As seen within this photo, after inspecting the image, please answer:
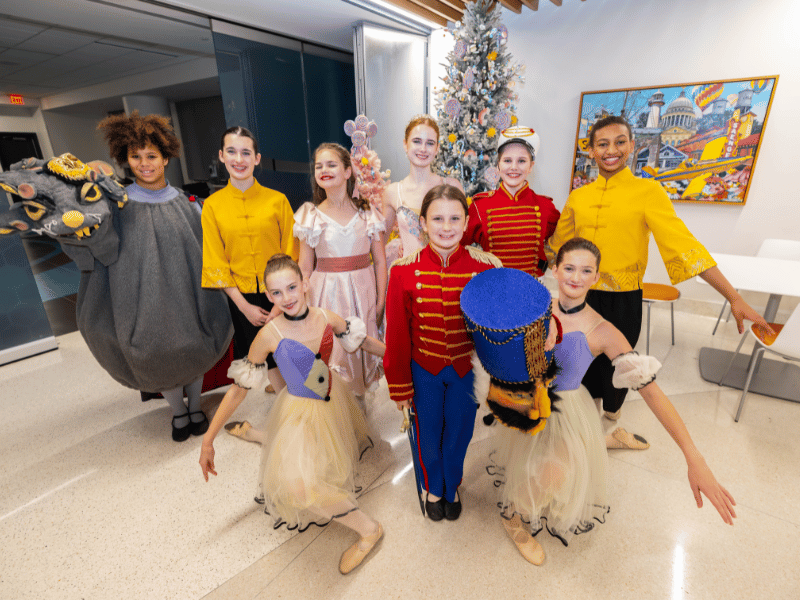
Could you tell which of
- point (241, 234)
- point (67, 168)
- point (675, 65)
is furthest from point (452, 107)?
point (67, 168)

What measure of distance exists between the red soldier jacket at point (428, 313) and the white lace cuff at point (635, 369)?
50cm

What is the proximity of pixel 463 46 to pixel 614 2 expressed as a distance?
1.77 m

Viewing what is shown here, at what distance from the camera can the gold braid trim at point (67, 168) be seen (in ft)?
5.47

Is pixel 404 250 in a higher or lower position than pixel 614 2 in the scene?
lower

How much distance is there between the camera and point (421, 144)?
209 centimetres

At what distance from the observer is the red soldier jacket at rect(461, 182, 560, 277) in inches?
73.4

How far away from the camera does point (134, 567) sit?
158 cm

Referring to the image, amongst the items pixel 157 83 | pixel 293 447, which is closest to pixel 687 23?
pixel 293 447

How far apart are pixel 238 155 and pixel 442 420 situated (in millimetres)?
1546

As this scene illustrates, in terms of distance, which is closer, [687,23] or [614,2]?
[687,23]

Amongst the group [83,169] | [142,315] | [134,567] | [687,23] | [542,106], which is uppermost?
[687,23]

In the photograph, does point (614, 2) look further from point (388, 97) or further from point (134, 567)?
point (134, 567)

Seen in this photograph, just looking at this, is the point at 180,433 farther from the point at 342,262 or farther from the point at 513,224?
the point at 513,224

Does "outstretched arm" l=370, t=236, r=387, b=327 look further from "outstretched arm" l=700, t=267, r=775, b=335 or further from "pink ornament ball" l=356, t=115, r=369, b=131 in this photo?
"outstretched arm" l=700, t=267, r=775, b=335
